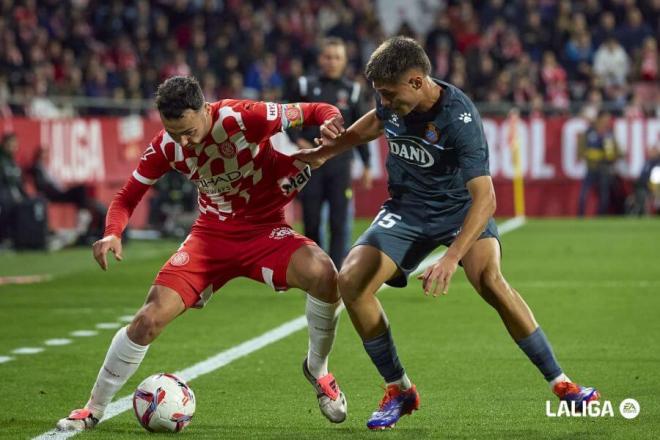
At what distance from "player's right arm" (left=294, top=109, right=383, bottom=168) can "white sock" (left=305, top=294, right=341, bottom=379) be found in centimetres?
71

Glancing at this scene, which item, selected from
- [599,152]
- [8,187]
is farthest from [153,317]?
[599,152]

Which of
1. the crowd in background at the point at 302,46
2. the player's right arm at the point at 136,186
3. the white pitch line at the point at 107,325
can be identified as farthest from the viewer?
the crowd in background at the point at 302,46

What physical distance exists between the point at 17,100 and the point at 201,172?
1398 centimetres

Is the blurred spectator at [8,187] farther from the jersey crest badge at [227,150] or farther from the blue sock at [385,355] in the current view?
the blue sock at [385,355]

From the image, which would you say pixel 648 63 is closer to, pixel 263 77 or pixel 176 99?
pixel 263 77

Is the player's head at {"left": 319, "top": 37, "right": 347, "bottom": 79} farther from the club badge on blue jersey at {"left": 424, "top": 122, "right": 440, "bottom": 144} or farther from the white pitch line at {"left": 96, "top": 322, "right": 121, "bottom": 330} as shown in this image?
the club badge on blue jersey at {"left": 424, "top": 122, "right": 440, "bottom": 144}

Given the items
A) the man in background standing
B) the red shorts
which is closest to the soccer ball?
the red shorts

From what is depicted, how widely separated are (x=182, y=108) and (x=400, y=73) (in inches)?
39.8

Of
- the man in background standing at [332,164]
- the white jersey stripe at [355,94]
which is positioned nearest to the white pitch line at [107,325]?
the man in background standing at [332,164]

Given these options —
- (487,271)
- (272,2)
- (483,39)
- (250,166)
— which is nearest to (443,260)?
(487,271)

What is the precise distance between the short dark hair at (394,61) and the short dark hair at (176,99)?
0.82 metres

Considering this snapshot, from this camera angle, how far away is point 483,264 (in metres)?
6.32

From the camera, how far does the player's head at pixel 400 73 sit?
237 inches
